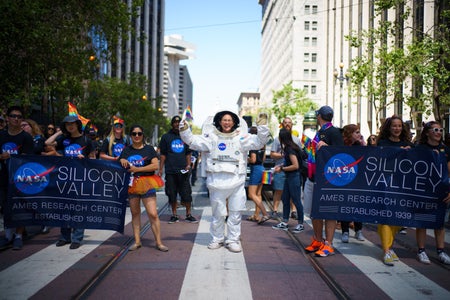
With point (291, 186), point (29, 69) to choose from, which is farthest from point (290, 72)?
point (291, 186)

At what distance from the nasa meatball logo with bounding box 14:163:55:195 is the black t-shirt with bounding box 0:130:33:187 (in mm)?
357

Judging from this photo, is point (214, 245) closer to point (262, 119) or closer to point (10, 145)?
point (262, 119)

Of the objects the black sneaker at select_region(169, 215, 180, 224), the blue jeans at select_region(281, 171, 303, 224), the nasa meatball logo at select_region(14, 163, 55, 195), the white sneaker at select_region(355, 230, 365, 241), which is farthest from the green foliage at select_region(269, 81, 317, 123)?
the nasa meatball logo at select_region(14, 163, 55, 195)

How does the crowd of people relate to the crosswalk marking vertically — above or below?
above

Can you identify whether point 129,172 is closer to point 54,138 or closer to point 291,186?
point 54,138

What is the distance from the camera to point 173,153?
8945 millimetres

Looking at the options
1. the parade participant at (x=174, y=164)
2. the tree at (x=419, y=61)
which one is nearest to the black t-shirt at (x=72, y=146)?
the parade participant at (x=174, y=164)

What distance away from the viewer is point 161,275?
5086 millimetres

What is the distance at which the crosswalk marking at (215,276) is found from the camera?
443 cm

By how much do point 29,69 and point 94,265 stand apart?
10.0 metres

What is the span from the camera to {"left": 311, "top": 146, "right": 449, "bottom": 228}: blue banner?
589cm

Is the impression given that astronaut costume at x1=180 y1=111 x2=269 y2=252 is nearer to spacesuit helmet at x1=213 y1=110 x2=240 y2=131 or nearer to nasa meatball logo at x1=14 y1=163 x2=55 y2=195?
spacesuit helmet at x1=213 y1=110 x2=240 y2=131

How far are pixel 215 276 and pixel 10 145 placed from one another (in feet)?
12.4

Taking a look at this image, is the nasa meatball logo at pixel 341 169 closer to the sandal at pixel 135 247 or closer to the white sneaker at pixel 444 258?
the white sneaker at pixel 444 258
